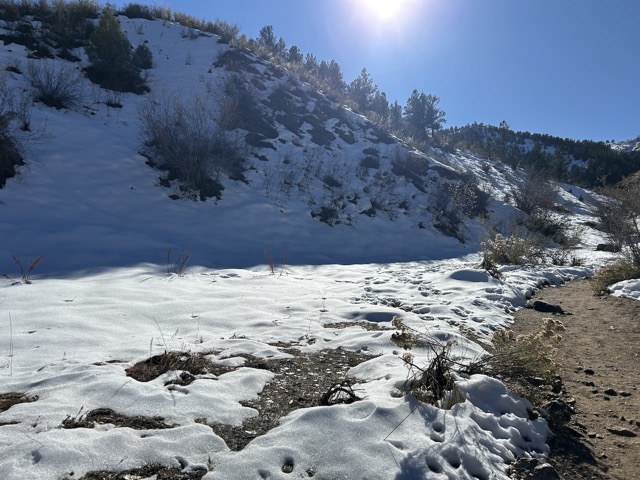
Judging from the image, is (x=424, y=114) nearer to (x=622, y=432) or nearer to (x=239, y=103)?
(x=239, y=103)

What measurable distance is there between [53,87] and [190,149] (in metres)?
4.77

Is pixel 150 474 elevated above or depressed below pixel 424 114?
below

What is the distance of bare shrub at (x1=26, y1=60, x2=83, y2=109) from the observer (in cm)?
1192

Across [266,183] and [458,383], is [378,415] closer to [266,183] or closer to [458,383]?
[458,383]

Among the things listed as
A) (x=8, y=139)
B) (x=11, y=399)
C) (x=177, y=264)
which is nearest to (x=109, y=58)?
(x=8, y=139)

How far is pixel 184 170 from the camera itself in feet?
37.2

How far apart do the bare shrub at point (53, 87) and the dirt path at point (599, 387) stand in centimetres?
1350

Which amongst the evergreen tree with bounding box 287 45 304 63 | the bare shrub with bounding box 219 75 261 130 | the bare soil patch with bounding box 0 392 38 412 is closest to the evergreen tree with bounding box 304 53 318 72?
the evergreen tree with bounding box 287 45 304 63

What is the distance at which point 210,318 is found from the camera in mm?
4668

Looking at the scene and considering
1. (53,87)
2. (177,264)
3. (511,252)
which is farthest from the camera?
(53,87)

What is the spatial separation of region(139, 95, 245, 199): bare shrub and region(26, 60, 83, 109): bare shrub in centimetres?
199

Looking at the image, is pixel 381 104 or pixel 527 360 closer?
pixel 527 360

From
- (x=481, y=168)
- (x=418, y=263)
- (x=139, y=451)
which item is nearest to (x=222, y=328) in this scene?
(x=139, y=451)

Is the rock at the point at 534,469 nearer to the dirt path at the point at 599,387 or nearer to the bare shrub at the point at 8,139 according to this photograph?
the dirt path at the point at 599,387
